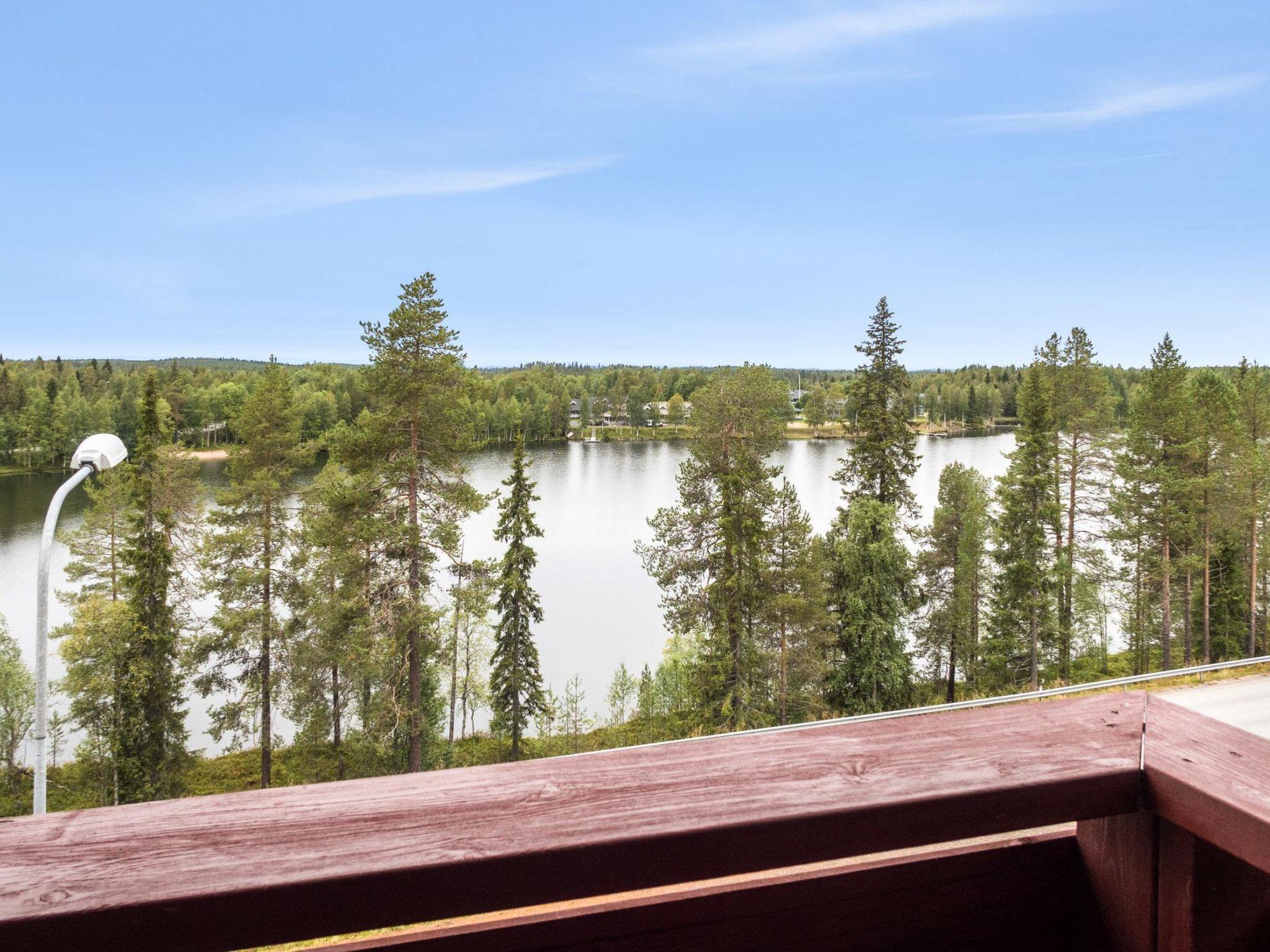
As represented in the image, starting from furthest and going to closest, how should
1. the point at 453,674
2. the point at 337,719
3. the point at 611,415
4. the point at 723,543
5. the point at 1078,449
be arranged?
the point at 611,415, the point at 453,674, the point at 1078,449, the point at 337,719, the point at 723,543

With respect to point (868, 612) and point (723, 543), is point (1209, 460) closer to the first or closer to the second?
point (868, 612)

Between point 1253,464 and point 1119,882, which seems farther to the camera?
point 1253,464

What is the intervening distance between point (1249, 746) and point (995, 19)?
96.1 ft

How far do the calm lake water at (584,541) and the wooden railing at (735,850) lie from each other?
11.6 metres

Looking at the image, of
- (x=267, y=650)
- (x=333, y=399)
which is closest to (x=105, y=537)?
(x=267, y=650)

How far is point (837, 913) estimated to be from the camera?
0.59 m

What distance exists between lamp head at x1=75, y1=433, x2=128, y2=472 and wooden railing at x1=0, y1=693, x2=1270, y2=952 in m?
5.43

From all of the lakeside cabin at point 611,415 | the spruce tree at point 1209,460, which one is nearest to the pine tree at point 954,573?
the spruce tree at point 1209,460

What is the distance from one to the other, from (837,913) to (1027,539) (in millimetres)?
15649

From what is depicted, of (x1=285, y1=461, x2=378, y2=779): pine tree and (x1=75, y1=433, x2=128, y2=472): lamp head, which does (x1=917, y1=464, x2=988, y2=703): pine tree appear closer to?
(x1=285, y1=461, x2=378, y2=779): pine tree

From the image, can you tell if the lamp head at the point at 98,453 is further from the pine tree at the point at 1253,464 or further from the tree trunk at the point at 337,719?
the pine tree at the point at 1253,464

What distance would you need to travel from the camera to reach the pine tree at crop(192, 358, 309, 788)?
12734mm

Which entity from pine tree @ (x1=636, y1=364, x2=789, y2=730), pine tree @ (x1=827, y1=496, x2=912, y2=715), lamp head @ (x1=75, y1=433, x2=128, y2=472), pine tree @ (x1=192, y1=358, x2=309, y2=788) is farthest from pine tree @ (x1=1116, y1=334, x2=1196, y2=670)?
lamp head @ (x1=75, y1=433, x2=128, y2=472)

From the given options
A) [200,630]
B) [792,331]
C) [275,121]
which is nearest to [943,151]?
[792,331]
